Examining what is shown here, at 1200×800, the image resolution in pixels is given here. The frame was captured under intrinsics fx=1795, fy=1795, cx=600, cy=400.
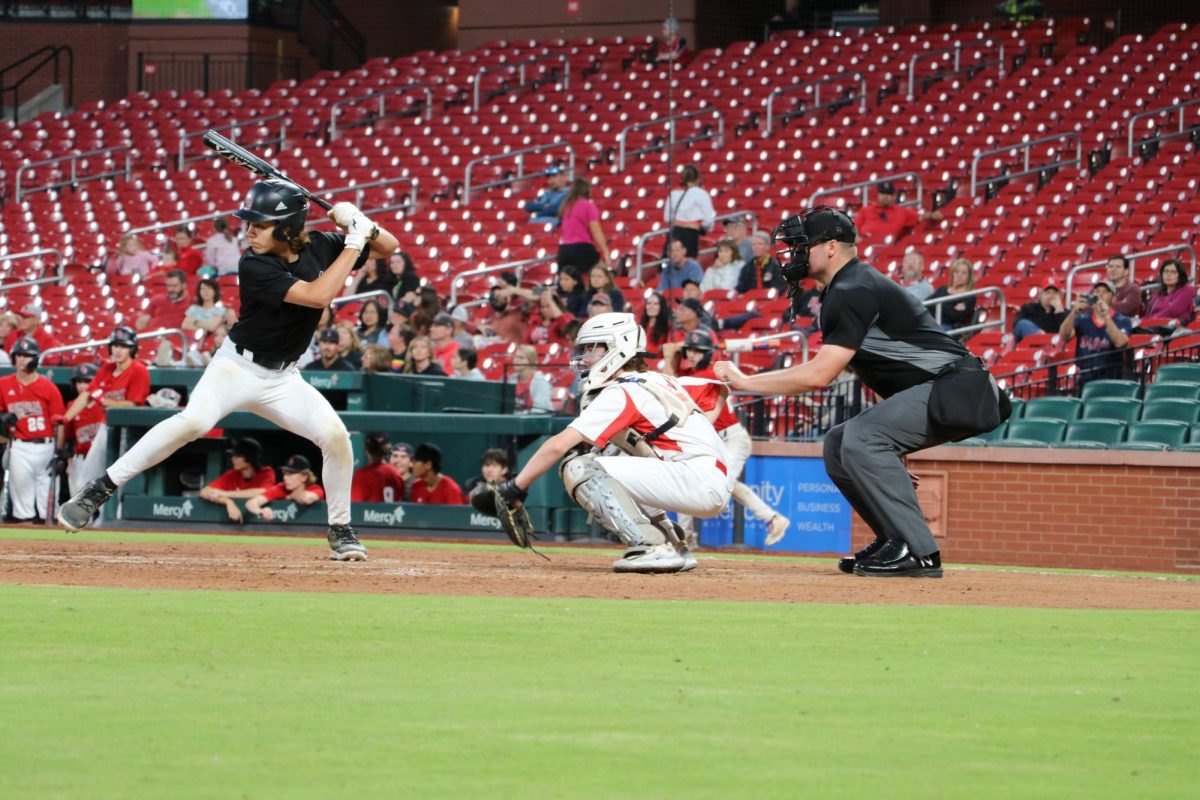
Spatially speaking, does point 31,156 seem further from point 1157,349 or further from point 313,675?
point 313,675

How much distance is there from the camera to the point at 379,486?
49.4 ft

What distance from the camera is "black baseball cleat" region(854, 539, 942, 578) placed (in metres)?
9.02

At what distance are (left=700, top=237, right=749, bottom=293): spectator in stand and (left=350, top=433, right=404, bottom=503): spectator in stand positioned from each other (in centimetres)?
535

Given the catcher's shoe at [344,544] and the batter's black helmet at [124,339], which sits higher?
the batter's black helmet at [124,339]

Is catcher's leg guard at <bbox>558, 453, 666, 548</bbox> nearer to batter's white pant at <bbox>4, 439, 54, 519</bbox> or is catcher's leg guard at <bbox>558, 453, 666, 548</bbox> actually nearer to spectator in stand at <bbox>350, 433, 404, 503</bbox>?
spectator in stand at <bbox>350, 433, 404, 503</bbox>

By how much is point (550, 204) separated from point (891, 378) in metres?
14.1

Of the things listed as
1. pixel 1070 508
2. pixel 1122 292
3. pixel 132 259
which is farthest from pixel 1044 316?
pixel 132 259

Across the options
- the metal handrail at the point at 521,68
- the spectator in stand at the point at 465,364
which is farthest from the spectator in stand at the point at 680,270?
the metal handrail at the point at 521,68

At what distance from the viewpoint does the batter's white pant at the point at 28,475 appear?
1633 cm

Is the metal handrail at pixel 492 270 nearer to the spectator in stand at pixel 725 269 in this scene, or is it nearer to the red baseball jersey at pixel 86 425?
the spectator in stand at pixel 725 269

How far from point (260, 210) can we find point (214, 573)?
1.84 m

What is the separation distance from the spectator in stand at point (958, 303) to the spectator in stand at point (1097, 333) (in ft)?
3.26

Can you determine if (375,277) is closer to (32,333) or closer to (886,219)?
(32,333)

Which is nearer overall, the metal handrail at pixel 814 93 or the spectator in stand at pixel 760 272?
the spectator in stand at pixel 760 272
